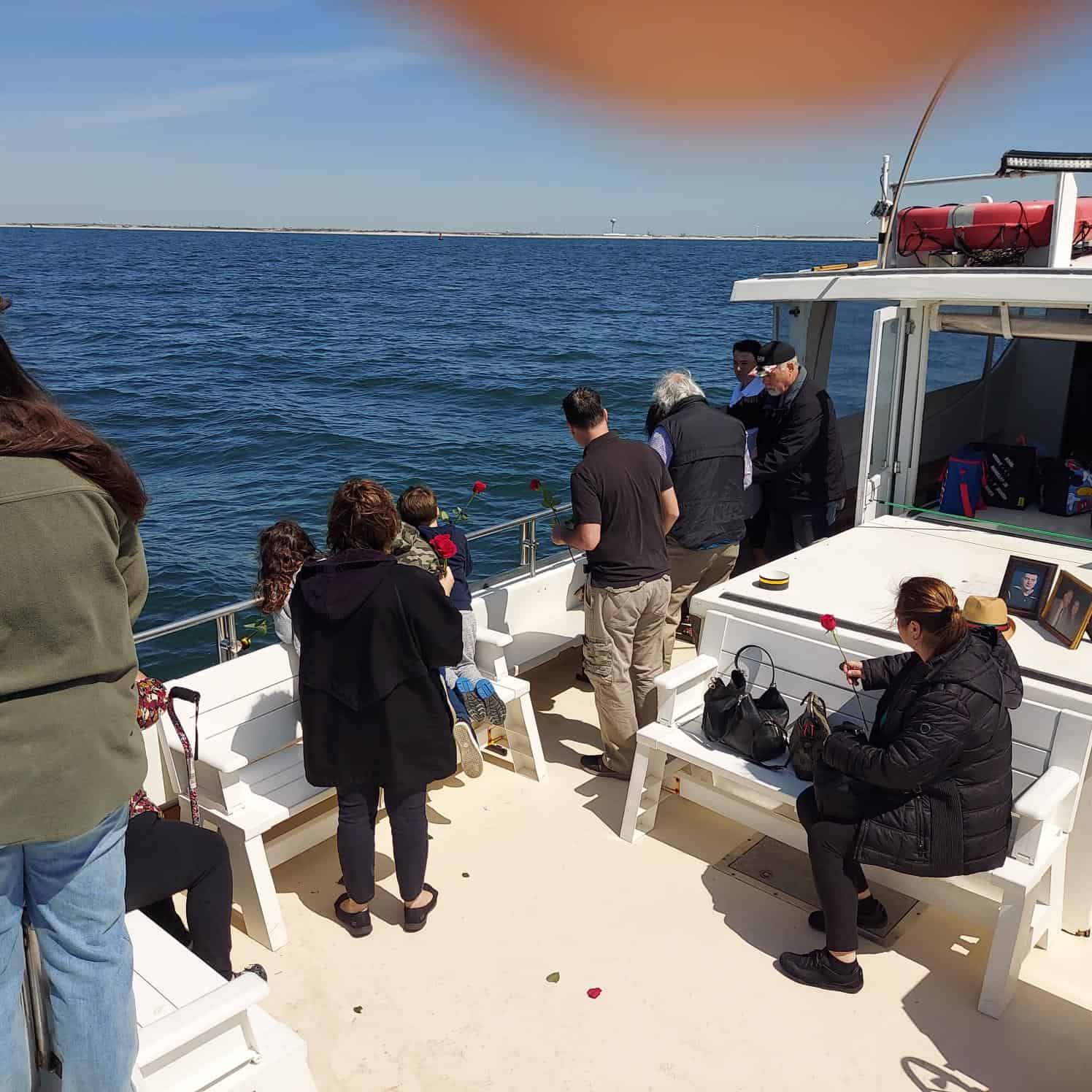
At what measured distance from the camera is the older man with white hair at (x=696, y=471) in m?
4.80

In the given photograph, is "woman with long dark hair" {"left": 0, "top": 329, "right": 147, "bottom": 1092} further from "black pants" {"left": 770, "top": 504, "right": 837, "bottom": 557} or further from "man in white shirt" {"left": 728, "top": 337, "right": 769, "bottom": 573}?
"black pants" {"left": 770, "top": 504, "right": 837, "bottom": 557}

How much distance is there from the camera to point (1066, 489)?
228 inches

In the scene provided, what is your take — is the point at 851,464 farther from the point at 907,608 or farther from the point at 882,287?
the point at 907,608

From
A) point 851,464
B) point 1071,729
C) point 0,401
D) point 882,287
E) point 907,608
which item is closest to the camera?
point 0,401

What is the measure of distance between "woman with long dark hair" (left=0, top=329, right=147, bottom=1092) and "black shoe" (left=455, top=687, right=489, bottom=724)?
2.43 meters

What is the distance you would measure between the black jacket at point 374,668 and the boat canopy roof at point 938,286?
3416 millimetres

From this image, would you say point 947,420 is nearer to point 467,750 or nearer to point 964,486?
point 964,486

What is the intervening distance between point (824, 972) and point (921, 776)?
840mm

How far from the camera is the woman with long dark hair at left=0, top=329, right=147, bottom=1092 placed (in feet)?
5.57

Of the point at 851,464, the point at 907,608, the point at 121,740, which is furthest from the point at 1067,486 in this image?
the point at 121,740

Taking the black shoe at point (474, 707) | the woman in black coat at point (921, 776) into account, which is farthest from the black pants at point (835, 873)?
the black shoe at point (474, 707)

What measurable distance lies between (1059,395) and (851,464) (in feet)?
5.84

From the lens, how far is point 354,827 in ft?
11.5

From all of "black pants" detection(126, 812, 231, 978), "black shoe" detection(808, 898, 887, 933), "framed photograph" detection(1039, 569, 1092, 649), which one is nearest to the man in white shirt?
"framed photograph" detection(1039, 569, 1092, 649)
